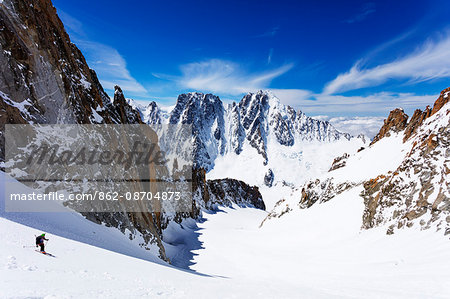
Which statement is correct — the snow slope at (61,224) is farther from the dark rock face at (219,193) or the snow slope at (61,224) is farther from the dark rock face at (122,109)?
the dark rock face at (219,193)

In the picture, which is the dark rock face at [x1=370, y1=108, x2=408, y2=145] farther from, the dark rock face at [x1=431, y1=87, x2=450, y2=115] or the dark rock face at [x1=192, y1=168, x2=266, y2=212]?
the dark rock face at [x1=192, y1=168, x2=266, y2=212]

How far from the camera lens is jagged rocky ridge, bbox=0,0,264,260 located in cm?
2030

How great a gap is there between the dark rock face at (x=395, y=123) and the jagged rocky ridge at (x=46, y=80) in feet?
174

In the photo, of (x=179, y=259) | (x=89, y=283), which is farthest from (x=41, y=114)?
(x=179, y=259)

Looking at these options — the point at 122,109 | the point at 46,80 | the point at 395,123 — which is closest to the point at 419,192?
the point at 395,123

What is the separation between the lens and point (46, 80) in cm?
2333

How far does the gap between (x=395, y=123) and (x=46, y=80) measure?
6205cm

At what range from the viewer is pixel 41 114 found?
2162 cm

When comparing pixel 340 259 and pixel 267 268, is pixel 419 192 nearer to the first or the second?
pixel 340 259

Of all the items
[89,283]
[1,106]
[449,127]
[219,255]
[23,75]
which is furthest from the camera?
[219,255]

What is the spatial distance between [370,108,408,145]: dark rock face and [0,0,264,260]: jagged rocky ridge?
52.9 meters

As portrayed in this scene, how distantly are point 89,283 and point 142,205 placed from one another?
908 inches

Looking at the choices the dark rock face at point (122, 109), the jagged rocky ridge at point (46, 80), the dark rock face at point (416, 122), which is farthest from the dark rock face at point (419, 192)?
the dark rock face at point (122, 109)

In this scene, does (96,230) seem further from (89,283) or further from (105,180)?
(89,283)
